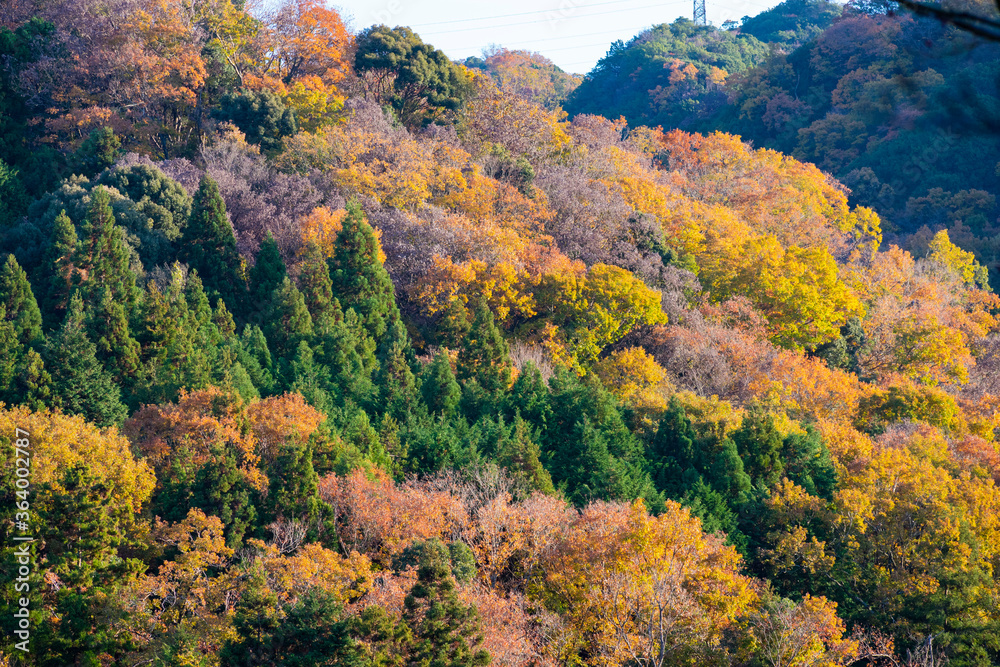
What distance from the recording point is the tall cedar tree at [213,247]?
42.8m

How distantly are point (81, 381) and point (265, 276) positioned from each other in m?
11.6

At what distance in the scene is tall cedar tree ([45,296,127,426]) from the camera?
1260 inches

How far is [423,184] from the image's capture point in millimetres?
49750

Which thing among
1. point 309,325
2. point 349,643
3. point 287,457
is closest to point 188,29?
point 309,325

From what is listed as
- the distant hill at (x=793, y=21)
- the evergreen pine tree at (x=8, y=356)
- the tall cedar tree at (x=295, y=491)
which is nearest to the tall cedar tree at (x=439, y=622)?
the tall cedar tree at (x=295, y=491)

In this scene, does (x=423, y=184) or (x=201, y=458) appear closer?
(x=201, y=458)

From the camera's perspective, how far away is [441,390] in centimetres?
3844

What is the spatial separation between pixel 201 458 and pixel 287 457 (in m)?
2.59

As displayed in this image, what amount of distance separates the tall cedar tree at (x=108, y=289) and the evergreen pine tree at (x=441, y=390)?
418 inches

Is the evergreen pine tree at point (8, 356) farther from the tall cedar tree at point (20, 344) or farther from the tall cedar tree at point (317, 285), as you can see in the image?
the tall cedar tree at point (317, 285)

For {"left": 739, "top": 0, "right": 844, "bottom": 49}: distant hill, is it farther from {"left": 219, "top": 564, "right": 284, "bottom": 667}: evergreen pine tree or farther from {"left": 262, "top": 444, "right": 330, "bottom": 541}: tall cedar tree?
{"left": 219, "top": 564, "right": 284, "bottom": 667}: evergreen pine tree

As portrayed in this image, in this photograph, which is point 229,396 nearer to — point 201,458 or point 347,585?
point 201,458

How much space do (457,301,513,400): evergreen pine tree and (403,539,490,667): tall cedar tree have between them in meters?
16.5

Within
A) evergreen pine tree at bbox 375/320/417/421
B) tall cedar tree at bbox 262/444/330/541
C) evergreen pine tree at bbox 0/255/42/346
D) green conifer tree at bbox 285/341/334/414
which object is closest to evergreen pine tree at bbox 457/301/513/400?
evergreen pine tree at bbox 375/320/417/421
